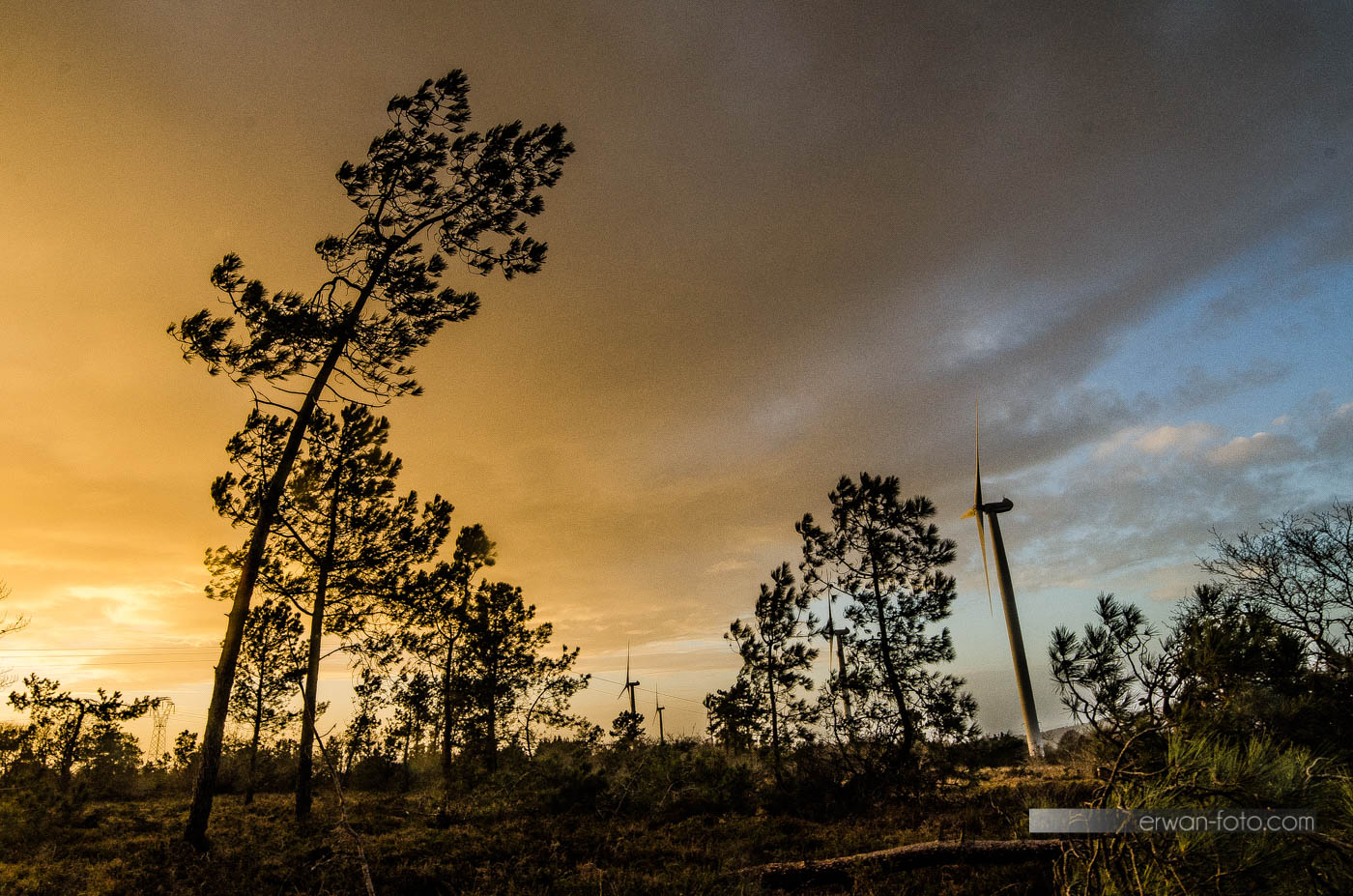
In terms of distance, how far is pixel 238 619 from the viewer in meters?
12.1

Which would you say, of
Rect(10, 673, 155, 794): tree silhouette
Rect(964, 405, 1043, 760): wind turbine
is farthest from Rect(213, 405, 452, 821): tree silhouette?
Rect(964, 405, 1043, 760): wind turbine

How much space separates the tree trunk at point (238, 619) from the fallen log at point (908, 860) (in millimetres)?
10669

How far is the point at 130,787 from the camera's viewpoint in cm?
3369

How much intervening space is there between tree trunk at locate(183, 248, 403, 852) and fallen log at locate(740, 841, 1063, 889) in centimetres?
1067

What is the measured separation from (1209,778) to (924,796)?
1831cm

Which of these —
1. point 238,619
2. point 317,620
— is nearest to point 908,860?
point 238,619

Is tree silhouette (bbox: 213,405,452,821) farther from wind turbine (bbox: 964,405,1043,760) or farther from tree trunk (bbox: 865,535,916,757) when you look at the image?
wind turbine (bbox: 964,405,1043,760)

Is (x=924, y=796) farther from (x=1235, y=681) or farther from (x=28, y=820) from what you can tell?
(x=28, y=820)

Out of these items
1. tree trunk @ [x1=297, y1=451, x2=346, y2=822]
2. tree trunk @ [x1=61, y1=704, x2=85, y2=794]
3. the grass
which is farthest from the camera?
tree trunk @ [x1=61, y1=704, x2=85, y2=794]

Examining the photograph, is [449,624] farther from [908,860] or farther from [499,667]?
[908,860]

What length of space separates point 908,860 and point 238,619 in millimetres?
13896

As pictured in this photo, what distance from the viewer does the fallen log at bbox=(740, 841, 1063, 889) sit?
9.73 metres

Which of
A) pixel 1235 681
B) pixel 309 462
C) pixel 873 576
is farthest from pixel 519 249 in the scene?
pixel 873 576

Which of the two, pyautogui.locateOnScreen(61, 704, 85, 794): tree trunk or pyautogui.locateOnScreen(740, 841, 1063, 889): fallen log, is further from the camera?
pyautogui.locateOnScreen(61, 704, 85, 794): tree trunk
